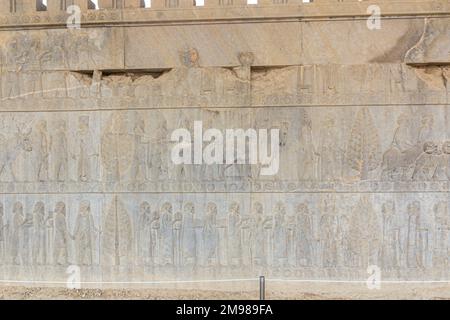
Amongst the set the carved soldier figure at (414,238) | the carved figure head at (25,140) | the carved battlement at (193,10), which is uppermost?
the carved battlement at (193,10)

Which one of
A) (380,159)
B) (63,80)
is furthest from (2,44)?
(380,159)

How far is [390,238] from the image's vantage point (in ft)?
19.3

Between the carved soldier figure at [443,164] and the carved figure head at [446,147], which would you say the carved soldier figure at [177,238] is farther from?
the carved figure head at [446,147]

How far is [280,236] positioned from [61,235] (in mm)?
2875

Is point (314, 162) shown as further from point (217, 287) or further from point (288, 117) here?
point (217, 287)

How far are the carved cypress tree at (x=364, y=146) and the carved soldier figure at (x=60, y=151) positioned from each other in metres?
3.70

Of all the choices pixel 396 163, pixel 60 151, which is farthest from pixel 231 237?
pixel 60 151

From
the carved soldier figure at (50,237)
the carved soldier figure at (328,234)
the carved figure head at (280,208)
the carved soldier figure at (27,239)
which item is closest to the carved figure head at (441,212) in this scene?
the carved soldier figure at (328,234)

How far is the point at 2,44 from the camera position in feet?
20.4

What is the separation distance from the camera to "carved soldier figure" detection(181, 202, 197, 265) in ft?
19.7

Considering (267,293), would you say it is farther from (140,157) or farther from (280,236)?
(140,157)

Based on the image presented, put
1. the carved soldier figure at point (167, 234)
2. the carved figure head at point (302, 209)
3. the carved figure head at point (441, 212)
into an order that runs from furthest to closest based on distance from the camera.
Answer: the carved soldier figure at point (167, 234)
the carved figure head at point (302, 209)
the carved figure head at point (441, 212)

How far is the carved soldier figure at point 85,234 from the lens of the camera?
610cm

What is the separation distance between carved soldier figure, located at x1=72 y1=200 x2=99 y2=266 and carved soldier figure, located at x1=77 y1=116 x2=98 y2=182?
0.36 meters
